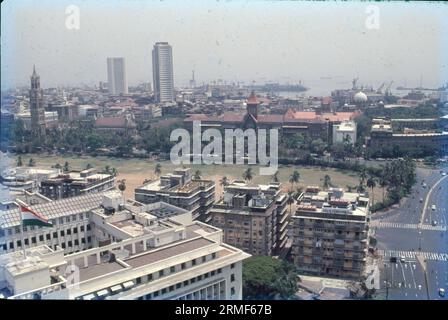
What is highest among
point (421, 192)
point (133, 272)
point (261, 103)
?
point (261, 103)

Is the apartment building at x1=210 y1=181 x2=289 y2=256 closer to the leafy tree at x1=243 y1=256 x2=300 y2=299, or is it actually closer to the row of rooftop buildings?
the row of rooftop buildings

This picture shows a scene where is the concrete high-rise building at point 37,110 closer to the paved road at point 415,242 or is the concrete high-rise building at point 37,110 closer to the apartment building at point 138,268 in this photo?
the paved road at point 415,242

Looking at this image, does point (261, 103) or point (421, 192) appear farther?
point (261, 103)

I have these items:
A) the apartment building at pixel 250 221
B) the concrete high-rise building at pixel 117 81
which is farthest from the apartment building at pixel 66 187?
the concrete high-rise building at pixel 117 81

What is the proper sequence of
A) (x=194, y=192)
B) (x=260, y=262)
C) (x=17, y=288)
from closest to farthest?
(x=17, y=288) → (x=260, y=262) → (x=194, y=192)

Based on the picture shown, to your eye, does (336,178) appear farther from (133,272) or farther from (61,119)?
(61,119)

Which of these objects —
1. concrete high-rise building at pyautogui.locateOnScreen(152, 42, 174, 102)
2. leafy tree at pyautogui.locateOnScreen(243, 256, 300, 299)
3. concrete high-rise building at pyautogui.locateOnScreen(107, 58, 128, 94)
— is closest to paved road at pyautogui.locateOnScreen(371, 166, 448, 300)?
leafy tree at pyautogui.locateOnScreen(243, 256, 300, 299)

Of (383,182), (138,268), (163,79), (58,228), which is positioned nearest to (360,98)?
(163,79)

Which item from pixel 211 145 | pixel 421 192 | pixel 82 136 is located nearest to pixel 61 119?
pixel 82 136
